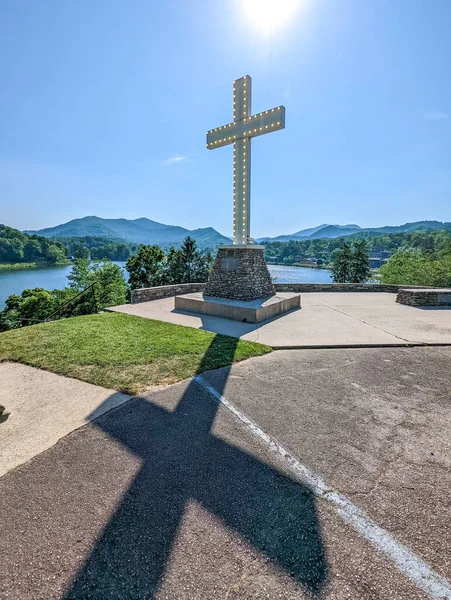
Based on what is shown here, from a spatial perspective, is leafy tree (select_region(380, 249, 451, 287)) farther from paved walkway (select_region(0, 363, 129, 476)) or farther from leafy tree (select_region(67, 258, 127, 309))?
paved walkway (select_region(0, 363, 129, 476))

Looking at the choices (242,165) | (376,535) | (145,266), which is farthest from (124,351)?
(145,266)

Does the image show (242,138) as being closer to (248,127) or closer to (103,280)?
(248,127)

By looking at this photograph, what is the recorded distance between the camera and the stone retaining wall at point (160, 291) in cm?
1049

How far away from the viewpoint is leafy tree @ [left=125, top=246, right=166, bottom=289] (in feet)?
87.6

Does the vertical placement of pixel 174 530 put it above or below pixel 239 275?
below

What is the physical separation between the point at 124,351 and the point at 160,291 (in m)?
6.30

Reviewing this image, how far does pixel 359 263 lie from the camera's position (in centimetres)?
3734

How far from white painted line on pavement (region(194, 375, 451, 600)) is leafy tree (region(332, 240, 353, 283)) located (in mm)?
39337

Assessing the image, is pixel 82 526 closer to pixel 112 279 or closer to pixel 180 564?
pixel 180 564

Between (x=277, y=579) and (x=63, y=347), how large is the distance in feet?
17.4

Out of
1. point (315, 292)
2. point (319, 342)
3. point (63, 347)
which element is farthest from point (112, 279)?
point (319, 342)

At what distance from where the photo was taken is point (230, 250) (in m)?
9.46

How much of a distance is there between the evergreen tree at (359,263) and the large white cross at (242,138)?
32897 millimetres

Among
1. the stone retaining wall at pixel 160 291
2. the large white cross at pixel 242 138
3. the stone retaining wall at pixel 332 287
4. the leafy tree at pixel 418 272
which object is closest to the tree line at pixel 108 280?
the stone retaining wall at pixel 160 291
